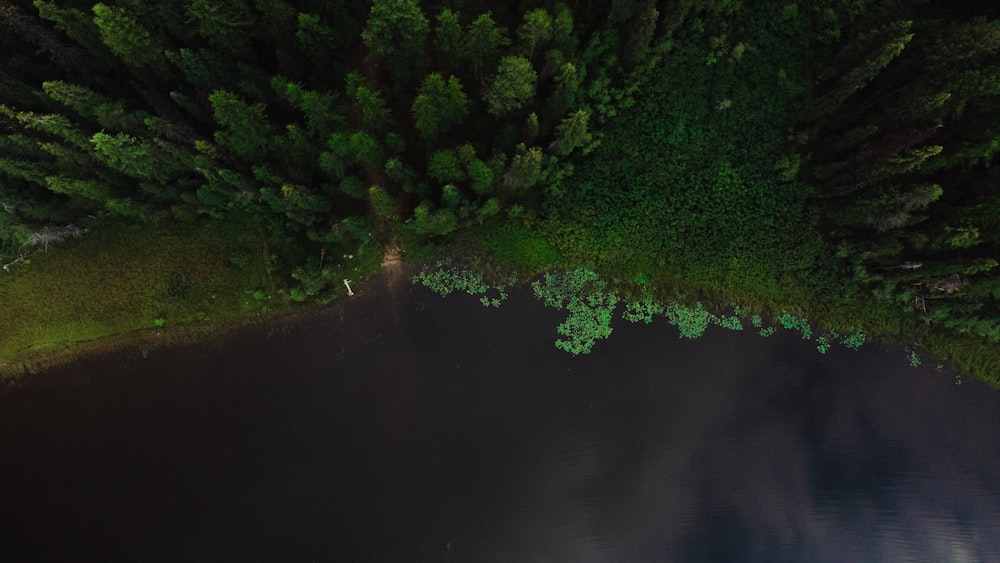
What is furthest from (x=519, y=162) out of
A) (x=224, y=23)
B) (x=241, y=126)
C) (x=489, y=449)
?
(x=489, y=449)

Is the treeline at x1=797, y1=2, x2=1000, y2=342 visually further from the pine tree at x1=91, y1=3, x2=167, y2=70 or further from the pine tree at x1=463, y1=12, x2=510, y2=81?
the pine tree at x1=91, y1=3, x2=167, y2=70

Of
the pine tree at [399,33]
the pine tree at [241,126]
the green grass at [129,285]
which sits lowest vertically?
→ the green grass at [129,285]

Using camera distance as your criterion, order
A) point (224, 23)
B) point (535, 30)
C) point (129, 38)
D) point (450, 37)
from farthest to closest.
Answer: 1. point (450, 37)
2. point (224, 23)
3. point (535, 30)
4. point (129, 38)

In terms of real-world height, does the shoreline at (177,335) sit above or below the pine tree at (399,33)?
below

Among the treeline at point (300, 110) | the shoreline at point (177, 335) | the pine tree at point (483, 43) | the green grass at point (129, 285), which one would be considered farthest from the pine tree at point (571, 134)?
the green grass at point (129, 285)

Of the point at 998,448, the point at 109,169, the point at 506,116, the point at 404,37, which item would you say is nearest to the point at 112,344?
the point at 109,169

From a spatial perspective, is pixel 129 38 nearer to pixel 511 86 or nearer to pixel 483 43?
pixel 483 43

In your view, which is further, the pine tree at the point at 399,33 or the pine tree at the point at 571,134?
the pine tree at the point at 571,134

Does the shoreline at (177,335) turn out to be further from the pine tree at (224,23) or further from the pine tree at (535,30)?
the pine tree at (535,30)
